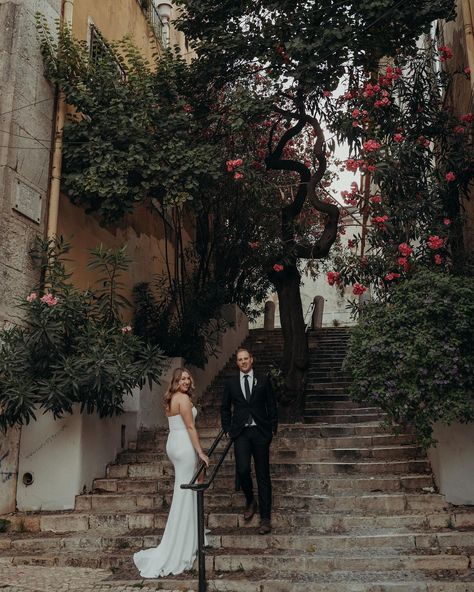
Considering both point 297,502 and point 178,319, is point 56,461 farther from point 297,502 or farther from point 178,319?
point 178,319

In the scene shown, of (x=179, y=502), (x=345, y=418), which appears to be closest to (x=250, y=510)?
(x=179, y=502)

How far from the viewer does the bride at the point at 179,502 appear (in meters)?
5.39

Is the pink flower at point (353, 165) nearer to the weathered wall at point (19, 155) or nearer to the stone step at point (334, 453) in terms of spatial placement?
the stone step at point (334, 453)

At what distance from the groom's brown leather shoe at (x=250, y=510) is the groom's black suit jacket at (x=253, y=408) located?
741 mm

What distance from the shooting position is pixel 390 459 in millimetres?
7559

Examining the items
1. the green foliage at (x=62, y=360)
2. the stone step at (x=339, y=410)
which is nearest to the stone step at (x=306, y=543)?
the green foliage at (x=62, y=360)

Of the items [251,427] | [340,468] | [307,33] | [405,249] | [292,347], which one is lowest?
[340,468]

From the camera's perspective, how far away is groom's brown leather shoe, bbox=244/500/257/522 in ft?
20.1

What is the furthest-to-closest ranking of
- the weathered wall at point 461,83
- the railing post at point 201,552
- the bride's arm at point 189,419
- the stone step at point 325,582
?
the weathered wall at point 461,83 < the bride's arm at point 189,419 < the railing post at point 201,552 < the stone step at point 325,582

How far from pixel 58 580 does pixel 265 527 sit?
6.41 feet

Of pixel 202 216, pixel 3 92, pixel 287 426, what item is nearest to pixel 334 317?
pixel 202 216

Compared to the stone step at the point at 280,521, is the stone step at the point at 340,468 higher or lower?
higher

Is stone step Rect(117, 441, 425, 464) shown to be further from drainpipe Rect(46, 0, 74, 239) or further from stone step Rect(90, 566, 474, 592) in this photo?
drainpipe Rect(46, 0, 74, 239)

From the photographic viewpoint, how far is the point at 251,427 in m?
6.09
